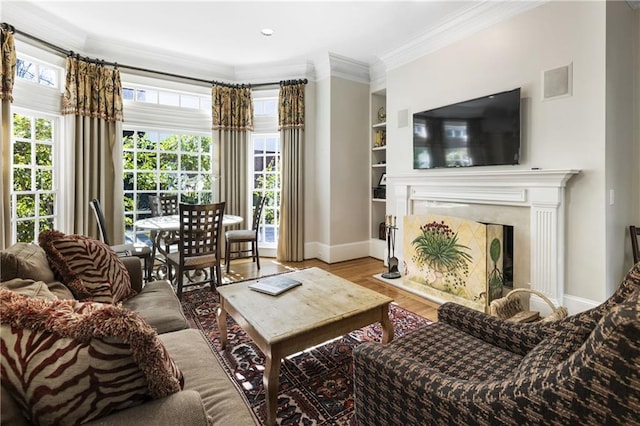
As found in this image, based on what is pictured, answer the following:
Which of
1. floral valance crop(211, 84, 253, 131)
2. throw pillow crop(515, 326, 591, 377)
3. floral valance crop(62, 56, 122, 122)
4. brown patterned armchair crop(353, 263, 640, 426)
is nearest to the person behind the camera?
brown patterned armchair crop(353, 263, 640, 426)

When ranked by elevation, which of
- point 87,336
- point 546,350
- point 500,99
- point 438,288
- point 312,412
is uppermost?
point 500,99

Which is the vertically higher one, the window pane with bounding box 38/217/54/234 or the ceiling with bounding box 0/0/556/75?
the ceiling with bounding box 0/0/556/75

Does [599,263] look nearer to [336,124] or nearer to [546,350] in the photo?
[546,350]

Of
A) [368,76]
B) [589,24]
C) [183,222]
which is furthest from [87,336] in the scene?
[368,76]

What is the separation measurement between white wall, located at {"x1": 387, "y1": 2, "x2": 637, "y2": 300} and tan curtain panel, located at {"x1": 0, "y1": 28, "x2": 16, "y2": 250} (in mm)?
4555

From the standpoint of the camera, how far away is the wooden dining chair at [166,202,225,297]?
10.4 feet

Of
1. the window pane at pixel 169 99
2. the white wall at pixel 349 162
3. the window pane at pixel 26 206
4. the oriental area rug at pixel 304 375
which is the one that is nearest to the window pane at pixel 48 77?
the window pane at pixel 169 99

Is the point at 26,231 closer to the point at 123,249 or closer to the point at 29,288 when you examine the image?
the point at 123,249

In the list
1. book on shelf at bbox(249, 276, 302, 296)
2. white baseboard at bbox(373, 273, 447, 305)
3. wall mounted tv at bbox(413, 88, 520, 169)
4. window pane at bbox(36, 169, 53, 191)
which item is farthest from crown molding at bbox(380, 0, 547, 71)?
window pane at bbox(36, 169, 53, 191)

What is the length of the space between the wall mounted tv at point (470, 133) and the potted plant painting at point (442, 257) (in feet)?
2.47

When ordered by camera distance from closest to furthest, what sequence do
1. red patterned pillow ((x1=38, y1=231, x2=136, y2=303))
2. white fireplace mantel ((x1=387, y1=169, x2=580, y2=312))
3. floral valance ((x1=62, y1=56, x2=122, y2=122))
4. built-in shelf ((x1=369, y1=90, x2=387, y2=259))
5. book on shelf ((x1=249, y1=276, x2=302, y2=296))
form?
red patterned pillow ((x1=38, y1=231, x2=136, y2=303)) < book on shelf ((x1=249, y1=276, x2=302, y2=296)) < white fireplace mantel ((x1=387, y1=169, x2=580, y2=312)) < floral valance ((x1=62, y1=56, x2=122, y2=122)) < built-in shelf ((x1=369, y1=90, x2=387, y2=259))

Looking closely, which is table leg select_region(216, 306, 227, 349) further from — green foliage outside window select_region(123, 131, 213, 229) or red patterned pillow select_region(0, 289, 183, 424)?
green foliage outside window select_region(123, 131, 213, 229)

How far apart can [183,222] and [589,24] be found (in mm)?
3906

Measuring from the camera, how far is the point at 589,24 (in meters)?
2.54
